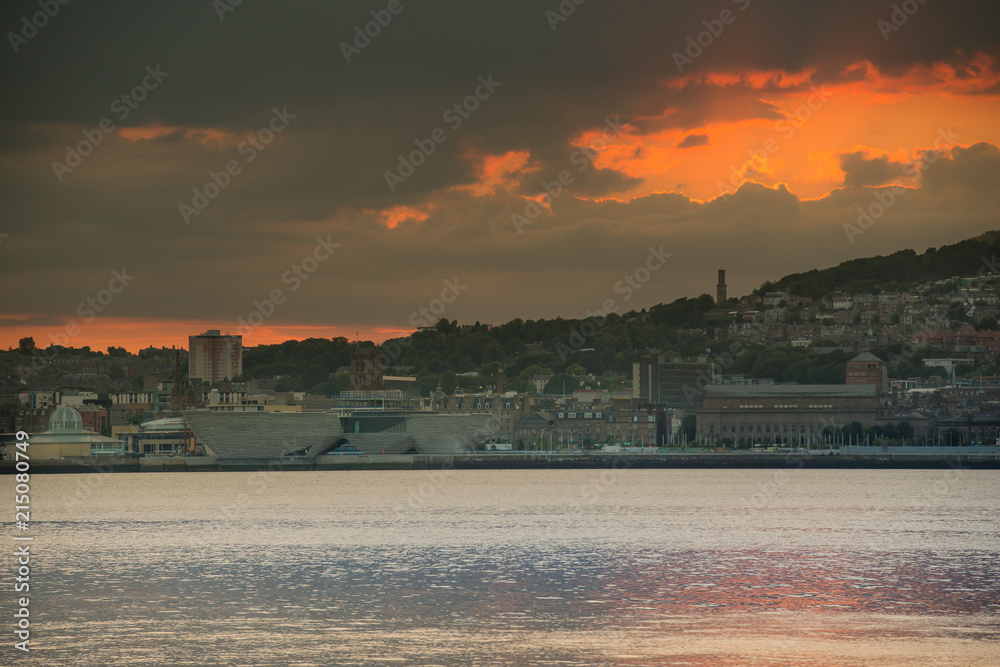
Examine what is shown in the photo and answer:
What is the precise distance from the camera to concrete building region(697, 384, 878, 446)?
113125 millimetres

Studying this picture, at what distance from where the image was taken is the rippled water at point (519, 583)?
64.2ft

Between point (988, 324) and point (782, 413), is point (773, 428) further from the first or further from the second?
point (988, 324)

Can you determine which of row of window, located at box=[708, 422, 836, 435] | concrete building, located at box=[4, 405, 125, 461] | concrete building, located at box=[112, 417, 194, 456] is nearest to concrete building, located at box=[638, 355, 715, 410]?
row of window, located at box=[708, 422, 836, 435]

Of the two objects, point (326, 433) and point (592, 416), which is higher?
point (592, 416)

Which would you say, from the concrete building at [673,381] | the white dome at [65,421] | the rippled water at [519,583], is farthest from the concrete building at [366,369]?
the rippled water at [519,583]

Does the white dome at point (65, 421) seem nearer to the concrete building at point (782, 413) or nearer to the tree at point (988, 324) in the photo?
the concrete building at point (782, 413)

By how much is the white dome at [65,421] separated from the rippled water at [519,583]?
145 ft

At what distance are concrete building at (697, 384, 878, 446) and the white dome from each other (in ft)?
168

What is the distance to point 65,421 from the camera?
97.8m

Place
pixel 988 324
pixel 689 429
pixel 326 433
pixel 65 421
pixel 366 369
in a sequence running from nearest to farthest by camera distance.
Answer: pixel 326 433, pixel 65 421, pixel 689 429, pixel 366 369, pixel 988 324

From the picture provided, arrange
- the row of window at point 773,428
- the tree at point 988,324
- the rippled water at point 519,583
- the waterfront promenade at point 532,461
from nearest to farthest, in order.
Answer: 1. the rippled water at point 519,583
2. the waterfront promenade at point 532,461
3. the row of window at point 773,428
4. the tree at point 988,324

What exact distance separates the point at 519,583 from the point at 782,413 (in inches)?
3545

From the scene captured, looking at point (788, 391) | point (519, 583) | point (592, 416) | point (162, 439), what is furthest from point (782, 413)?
point (519, 583)

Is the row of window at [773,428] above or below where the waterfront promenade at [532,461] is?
above
